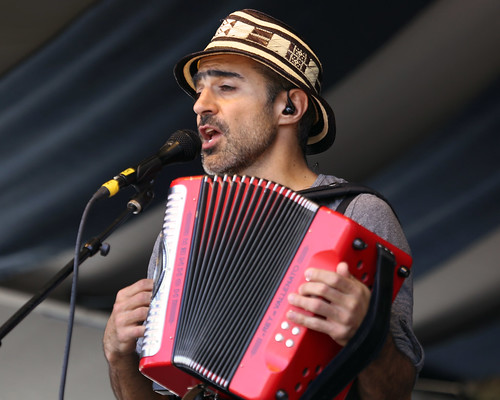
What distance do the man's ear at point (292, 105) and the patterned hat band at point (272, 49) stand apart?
30mm

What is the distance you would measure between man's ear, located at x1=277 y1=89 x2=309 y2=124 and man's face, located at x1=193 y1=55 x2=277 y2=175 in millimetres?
42

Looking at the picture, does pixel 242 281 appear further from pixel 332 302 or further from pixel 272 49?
pixel 272 49

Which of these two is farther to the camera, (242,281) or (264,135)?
(264,135)

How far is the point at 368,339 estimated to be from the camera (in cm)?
161

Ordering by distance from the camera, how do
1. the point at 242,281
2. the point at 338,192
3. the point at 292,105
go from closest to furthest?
the point at 242,281, the point at 338,192, the point at 292,105

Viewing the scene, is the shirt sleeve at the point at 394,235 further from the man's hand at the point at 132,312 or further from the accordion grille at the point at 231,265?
the man's hand at the point at 132,312

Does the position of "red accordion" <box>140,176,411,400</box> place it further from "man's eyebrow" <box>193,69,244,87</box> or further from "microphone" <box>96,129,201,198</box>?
"man's eyebrow" <box>193,69,244,87</box>

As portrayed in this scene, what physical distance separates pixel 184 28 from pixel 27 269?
1.14m

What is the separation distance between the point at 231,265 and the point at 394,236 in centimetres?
47

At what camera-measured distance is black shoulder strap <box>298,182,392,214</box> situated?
6.22 ft

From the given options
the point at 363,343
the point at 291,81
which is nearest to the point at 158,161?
the point at 291,81

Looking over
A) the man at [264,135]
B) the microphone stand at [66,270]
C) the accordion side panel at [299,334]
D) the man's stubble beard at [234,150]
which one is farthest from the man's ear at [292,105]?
the accordion side panel at [299,334]

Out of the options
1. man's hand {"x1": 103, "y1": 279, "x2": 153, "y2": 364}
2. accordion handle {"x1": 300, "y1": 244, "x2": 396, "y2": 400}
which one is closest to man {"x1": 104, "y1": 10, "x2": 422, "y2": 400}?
man's hand {"x1": 103, "y1": 279, "x2": 153, "y2": 364}

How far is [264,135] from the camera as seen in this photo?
7.36 ft
